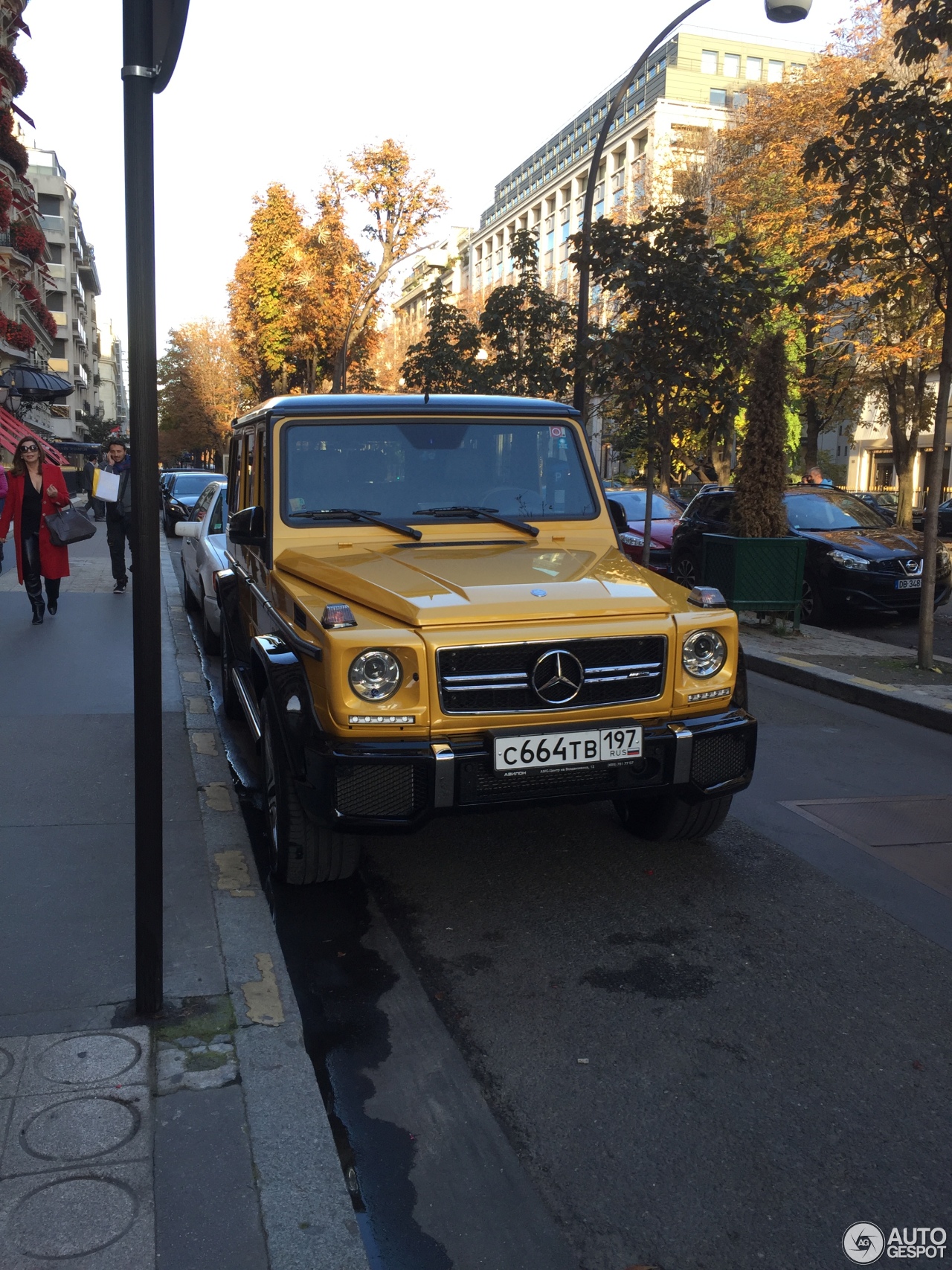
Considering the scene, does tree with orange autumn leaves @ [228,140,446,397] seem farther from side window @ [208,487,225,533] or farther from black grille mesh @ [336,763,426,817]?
black grille mesh @ [336,763,426,817]

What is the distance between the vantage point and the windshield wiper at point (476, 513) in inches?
210

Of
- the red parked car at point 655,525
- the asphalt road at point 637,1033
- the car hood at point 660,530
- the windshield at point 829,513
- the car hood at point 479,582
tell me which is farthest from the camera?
the car hood at point 660,530

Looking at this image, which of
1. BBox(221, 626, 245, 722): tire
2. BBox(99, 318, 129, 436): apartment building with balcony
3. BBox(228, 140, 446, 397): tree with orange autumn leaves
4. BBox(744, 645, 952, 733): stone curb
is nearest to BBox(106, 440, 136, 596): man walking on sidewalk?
BBox(221, 626, 245, 722): tire

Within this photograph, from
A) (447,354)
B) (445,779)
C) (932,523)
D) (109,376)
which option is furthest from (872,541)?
(109,376)

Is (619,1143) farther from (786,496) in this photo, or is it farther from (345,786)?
(786,496)

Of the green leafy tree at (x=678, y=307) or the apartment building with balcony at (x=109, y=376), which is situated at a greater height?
the apartment building with balcony at (x=109, y=376)

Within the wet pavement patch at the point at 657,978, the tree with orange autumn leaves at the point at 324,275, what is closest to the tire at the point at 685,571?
the wet pavement patch at the point at 657,978

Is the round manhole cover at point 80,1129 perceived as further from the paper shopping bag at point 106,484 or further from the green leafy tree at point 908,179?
the paper shopping bag at point 106,484

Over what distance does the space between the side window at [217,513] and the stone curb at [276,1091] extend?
5.46 m

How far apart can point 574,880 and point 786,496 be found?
36.3 feet

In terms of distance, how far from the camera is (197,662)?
31.1 feet

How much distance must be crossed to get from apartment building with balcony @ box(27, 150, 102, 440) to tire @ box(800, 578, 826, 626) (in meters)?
67.9

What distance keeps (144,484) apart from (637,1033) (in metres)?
2.24

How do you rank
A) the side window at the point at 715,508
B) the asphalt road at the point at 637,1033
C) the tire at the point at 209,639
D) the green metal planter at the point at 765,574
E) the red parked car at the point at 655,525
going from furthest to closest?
the red parked car at the point at 655,525
the side window at the point at 715,508
the green metal planter at the point at 765,574
the tire at the point at 209,639
the asphalt road at the point at 637,1033
